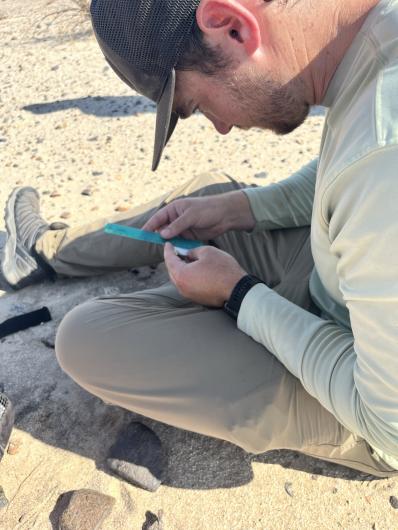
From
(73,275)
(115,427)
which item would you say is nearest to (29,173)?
(73,275)

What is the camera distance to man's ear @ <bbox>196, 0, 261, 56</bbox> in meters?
1.18

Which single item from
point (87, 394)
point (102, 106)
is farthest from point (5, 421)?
point (102, 106)

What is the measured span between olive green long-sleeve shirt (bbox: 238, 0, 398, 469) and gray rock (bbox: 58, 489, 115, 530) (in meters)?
0.65

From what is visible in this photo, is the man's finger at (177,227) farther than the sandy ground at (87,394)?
Yes

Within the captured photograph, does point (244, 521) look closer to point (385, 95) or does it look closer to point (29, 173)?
point (385, 95)

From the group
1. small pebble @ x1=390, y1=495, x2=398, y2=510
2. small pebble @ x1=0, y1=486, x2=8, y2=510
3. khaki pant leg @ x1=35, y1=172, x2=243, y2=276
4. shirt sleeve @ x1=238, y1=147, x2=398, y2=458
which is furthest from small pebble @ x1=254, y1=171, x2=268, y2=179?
small pebble @ x1=0, y1=486, x2=8, y2=510

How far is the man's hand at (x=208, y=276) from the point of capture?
5.32 feet

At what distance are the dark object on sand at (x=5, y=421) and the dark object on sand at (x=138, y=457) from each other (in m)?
0.31

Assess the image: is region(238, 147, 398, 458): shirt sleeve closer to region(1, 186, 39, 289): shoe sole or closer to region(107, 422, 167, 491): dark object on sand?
region(107, 422, 167, 491): dark object on sand

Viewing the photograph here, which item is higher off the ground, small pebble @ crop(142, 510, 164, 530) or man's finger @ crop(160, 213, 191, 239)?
man's finger @ crop(160, 213, 191, 239)

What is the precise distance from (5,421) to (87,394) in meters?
0.31

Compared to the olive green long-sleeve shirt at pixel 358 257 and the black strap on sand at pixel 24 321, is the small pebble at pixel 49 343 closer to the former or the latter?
the black strap on sand at pixel 24 321

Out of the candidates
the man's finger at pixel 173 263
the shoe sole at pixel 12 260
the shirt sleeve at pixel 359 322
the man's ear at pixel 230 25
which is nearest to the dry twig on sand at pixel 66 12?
the shoe sole at pixel 12 260

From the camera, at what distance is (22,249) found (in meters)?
2.42
